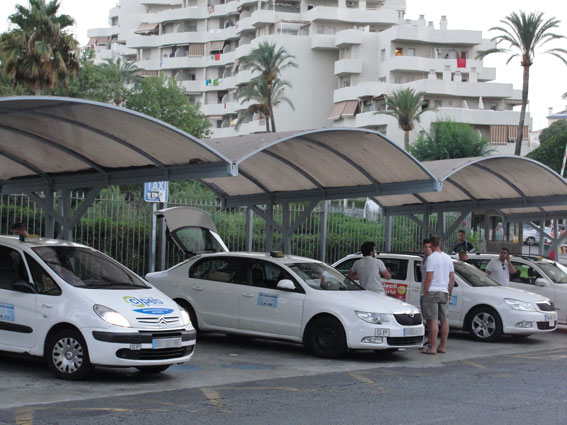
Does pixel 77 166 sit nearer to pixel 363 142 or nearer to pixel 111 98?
pixel 363 142

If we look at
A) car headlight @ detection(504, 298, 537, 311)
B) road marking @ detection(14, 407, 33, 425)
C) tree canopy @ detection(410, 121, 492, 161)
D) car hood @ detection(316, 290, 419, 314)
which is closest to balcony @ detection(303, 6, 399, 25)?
tree canopy @ detection(410, 121, 492, 161)

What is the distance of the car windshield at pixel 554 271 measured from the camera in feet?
58.0

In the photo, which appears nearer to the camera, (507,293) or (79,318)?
(79,318)

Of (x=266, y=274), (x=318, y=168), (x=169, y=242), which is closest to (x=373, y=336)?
(x=266, y=274)

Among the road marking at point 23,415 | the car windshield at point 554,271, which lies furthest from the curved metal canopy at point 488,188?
the road marking at point 23,415

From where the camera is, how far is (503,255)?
1723cm

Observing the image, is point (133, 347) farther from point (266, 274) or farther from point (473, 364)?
point (473, 364)

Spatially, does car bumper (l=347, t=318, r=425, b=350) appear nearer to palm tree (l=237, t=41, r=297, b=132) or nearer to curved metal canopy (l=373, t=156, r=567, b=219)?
curved metal canopy (l=373, t=156, r=567, b=219)

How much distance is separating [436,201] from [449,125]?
41.1 metres

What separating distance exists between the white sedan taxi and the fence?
6.75 metres

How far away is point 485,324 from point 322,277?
12.3 ft

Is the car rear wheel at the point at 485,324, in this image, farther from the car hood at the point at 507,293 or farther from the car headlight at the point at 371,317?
the car headlight at the point at 371,317

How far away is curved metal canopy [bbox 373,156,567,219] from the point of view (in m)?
17.6

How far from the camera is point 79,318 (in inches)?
380
